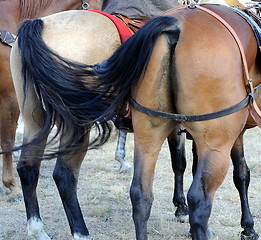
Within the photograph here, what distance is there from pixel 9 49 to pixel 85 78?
2119 millimetres

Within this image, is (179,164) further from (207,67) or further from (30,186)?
(207,67)

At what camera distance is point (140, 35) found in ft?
9.83

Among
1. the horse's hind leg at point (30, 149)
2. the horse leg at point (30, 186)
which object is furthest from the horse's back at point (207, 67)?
the horse leg at point (30, 186)

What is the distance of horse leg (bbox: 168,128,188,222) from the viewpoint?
4488 millimetres

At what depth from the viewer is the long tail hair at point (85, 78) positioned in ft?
9.76

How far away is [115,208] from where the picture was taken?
5043 millimetres

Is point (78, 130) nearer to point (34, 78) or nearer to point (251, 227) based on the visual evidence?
point (34, 78)

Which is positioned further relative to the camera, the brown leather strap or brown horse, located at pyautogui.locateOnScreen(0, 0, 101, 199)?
brown horse, located at pyautogui.locateOnScreen(0, 0, 101, 199)

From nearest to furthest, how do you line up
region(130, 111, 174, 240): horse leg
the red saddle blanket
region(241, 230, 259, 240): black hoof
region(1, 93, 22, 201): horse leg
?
1. region(130, 111, 174, 240): horse leg
2. the red saddle blanket
3. region(241, 230, 259, 240): black hoof
4. region(1, 93, 22, 201): horse leg

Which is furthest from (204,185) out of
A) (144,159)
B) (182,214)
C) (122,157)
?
(122,157)

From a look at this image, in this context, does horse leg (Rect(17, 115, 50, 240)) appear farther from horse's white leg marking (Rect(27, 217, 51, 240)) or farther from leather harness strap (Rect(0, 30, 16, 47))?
leather harness strap (Rect(0, 30, 16, 47))

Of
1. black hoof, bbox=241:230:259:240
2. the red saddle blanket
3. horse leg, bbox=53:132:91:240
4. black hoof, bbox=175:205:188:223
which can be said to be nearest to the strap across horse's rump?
the red saddle blanket

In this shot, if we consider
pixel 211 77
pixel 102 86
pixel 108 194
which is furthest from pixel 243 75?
pixel 108 194

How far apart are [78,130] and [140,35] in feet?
2.91
